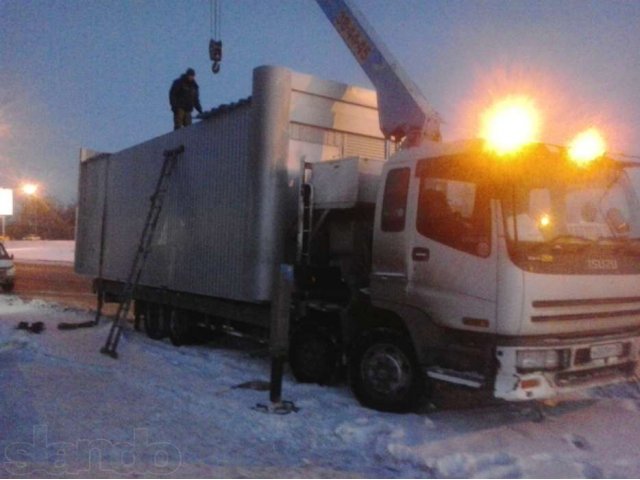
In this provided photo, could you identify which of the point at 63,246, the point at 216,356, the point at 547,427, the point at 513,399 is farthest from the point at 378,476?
the point at 63,246

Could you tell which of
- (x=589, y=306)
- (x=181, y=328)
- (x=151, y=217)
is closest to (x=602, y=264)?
(x=589, y=306)

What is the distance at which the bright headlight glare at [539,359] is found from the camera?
17.7 ft

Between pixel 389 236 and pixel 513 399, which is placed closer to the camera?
pixel 513 399

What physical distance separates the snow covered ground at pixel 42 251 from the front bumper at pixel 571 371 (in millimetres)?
41751

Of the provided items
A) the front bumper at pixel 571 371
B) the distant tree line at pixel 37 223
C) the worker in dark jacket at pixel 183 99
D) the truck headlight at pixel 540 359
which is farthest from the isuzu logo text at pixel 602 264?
the distant tree line at pixel 37 223

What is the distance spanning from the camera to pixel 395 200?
6531mm

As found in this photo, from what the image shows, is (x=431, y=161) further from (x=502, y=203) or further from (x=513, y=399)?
(x=513, y=399)

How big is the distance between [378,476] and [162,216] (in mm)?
7235

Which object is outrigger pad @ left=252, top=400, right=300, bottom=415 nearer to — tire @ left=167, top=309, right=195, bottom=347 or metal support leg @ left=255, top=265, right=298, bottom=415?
metal support leg @ left=255, top=265, right=298, bottom=415

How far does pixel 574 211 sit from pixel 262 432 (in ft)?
→ 11.8

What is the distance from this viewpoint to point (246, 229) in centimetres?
821

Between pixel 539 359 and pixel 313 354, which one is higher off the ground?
pixel 539 359

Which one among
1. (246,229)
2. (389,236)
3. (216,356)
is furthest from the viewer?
(216,356)

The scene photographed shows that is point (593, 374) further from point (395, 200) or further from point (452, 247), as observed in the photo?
point (395, 200)
